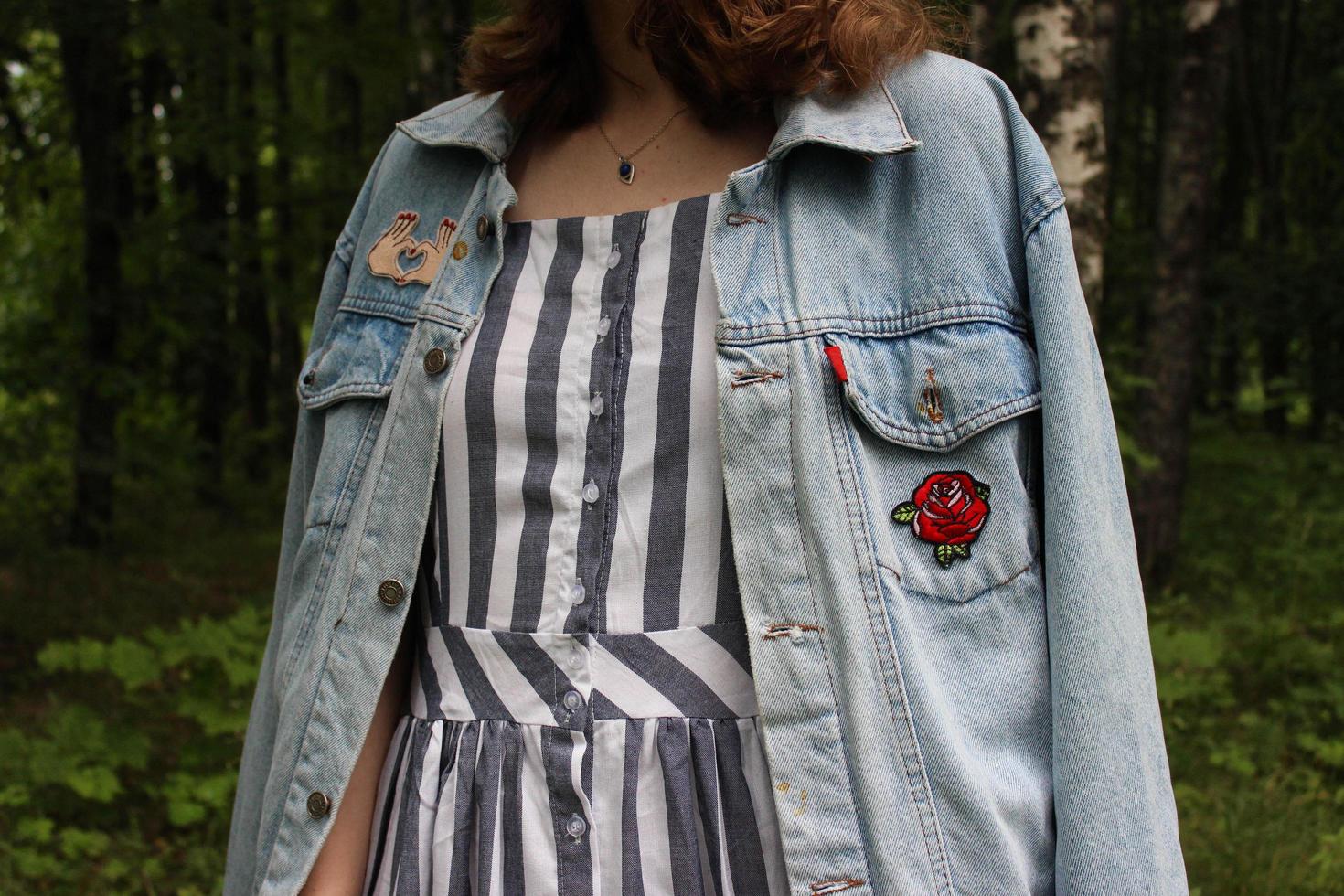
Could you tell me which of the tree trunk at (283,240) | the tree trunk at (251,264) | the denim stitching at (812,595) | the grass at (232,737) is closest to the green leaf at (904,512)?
the denim stitching at (812,595)

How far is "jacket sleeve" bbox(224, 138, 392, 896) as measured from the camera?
6.03 feet

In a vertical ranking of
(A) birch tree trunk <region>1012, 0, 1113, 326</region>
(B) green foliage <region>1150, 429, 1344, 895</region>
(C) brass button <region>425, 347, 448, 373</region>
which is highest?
(A) birch tree trunk <region>1012, 0, 1113, 326</region>

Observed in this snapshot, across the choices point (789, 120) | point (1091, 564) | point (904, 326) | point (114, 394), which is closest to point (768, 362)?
point (904, 326)

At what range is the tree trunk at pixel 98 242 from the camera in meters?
8.38

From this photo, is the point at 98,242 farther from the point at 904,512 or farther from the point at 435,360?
the point at 904,512

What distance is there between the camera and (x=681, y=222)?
5.29ft

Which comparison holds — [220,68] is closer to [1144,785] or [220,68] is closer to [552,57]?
[552,57]

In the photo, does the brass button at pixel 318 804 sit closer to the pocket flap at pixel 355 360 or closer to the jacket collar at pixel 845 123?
the pocket flap at pixel 355 360

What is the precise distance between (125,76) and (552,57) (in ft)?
25.7

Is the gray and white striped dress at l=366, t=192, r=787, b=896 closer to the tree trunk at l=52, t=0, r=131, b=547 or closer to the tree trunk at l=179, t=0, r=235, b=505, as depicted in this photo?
the tree trunk at l=179, t=0, r=235, b=505

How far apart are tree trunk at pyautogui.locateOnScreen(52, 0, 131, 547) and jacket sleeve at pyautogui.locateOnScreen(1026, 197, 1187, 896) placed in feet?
26.8

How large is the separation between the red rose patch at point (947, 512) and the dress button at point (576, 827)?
534mm

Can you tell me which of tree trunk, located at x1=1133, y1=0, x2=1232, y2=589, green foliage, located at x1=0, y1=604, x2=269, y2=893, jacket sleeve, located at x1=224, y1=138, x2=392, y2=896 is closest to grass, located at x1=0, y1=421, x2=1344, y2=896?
green foliage, located at x1=0, y1=604, x2=269, y2=893

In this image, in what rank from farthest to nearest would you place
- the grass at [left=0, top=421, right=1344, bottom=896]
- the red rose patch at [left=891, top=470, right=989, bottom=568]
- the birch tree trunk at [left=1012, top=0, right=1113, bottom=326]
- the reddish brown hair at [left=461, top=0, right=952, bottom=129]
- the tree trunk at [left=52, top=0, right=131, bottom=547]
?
the tree trunk at [left=52, top=0, right=131, bottom=547]
the grass at [left=0, top=421, right=1344, bottom=896]
the birch tree trunk at [left=1012, top=0, right=1113, bottom=326]
the reddish brown hair at [left=461, top=0, right=952, bottom=129]
the red rose patch at [left=891, top=470, right=989, bottom=568]
